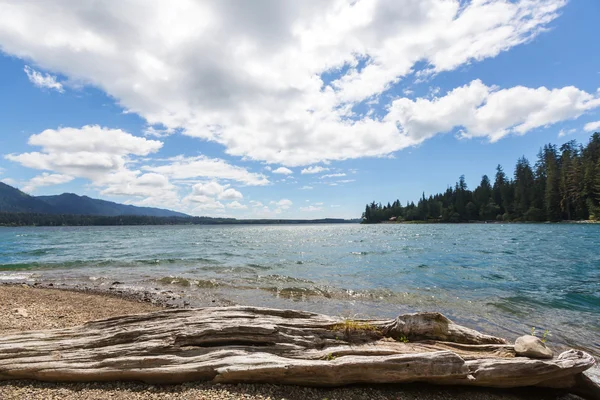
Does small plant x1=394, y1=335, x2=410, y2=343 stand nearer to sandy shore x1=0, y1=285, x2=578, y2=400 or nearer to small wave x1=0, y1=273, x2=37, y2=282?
sandy shore x1=0, y1=285, x2=578, y2=400

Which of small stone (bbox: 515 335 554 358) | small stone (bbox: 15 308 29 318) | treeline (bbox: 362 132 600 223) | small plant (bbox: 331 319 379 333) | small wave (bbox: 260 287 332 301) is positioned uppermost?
treeline (bbox: 362 132 600 223)

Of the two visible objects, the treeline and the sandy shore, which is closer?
the sandy shore

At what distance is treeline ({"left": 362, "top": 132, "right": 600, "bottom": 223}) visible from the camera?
95.1 meters

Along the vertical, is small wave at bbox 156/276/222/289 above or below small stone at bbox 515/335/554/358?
below

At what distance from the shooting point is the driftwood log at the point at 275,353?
5.79m

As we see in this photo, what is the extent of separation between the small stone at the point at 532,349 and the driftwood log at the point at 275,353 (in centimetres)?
15

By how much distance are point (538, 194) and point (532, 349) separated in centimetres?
13241

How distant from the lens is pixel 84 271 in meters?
27.9

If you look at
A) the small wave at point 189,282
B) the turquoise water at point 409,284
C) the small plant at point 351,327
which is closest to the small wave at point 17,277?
the turquoise water at point 409,284

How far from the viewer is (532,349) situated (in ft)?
20.9

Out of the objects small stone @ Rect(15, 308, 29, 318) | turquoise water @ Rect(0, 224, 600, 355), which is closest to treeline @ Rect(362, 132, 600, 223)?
turquoise water @ Rect(0, 224, 600, 355)

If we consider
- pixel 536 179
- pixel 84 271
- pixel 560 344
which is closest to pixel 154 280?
pixel 84 271

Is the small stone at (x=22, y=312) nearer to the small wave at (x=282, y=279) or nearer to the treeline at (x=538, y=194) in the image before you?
the small wave at (x=282, y=279)

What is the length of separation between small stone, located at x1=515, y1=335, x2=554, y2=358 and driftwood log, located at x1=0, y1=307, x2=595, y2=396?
145 mm
